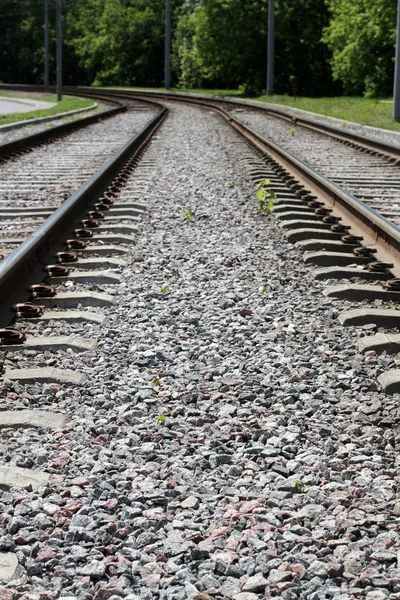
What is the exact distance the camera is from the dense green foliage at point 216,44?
4300cm

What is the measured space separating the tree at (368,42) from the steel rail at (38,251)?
108 feet

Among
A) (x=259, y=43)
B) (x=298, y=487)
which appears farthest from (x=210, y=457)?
(x=259, y=43)

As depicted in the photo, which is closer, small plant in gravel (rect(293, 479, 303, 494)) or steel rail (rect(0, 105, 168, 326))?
small plant in gravel (rect(293, 479, 303, 494))

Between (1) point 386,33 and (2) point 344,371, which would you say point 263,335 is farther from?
(1) point 386,33

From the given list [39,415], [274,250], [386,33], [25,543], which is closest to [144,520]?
[25,543]

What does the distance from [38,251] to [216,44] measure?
48105mm

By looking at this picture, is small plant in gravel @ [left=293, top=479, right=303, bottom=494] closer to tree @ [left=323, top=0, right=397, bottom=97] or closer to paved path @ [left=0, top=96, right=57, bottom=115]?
paved path @ [left=0, top=96, right=57, bottom=115]

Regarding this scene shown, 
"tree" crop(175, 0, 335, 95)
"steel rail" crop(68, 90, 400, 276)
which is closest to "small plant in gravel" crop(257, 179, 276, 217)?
"steel rail" crop(68, 90, 400, 276)

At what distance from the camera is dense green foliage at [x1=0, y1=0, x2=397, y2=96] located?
141ft

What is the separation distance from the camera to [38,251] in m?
5.95

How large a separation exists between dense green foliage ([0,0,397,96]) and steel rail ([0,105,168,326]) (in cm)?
3327

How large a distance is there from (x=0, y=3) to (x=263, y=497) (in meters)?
85.8

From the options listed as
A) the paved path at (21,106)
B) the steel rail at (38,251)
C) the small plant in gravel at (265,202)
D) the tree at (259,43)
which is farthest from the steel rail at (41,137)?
the tree at (259,43)

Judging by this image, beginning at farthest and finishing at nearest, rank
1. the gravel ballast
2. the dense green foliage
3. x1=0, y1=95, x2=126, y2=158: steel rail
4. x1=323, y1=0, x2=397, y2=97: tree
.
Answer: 1. the dense green foliage
2. x1=323, y1=0, x2=397, y2=97: tree
3. x1=0, y1=95, x2=126, y2=158: steel rail
4. the gravel ballast
